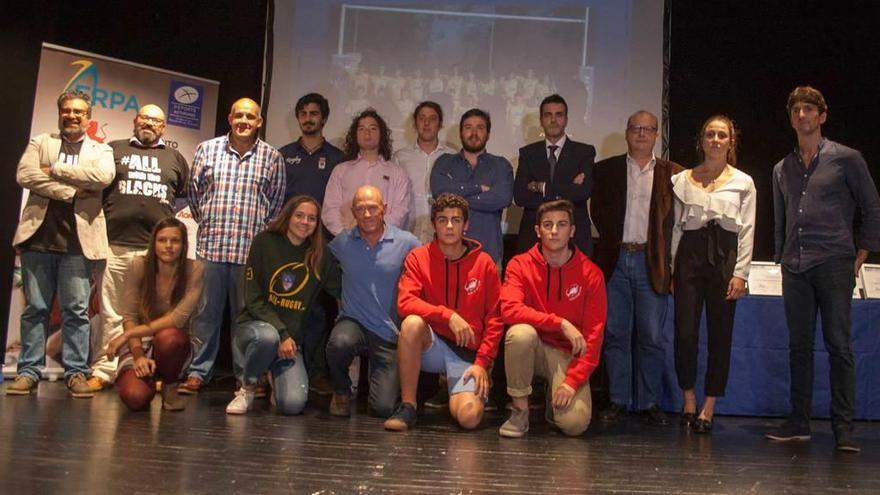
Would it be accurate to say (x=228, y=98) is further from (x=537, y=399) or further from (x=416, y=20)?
(x=537, y=399)

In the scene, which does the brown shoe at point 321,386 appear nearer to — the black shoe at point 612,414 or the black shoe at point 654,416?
the black shoe at point 612,414

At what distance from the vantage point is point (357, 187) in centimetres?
411

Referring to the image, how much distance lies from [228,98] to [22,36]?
1.26 meters

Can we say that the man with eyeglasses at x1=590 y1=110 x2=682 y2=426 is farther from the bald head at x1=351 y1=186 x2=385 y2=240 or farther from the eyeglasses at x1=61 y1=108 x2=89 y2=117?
the eyeglasses at x1=61 y1=108 x2=89 y2=117

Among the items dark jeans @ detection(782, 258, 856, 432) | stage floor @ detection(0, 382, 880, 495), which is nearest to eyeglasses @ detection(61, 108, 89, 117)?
stage floor @ detection(0, 382, 880, 495)

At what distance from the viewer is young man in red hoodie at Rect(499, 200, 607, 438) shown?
3.20m

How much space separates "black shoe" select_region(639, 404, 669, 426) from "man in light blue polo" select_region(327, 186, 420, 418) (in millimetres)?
1240

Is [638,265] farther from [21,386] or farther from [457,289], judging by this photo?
[21,386]

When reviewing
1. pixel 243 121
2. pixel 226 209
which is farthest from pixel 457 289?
pixel 243 121

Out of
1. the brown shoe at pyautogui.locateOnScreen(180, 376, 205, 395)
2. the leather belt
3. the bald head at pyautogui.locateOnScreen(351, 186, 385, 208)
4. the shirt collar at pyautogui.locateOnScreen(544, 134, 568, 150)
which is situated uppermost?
the shirt collar at pyautogui.locateOnScreen(544, 134, 568, 150)

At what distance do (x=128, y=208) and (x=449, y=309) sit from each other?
75.4 inches

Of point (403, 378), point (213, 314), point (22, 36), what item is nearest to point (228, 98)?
point (22, 36)

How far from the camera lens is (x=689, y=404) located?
3625 millimetres

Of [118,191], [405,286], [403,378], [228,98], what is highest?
[228,98]
